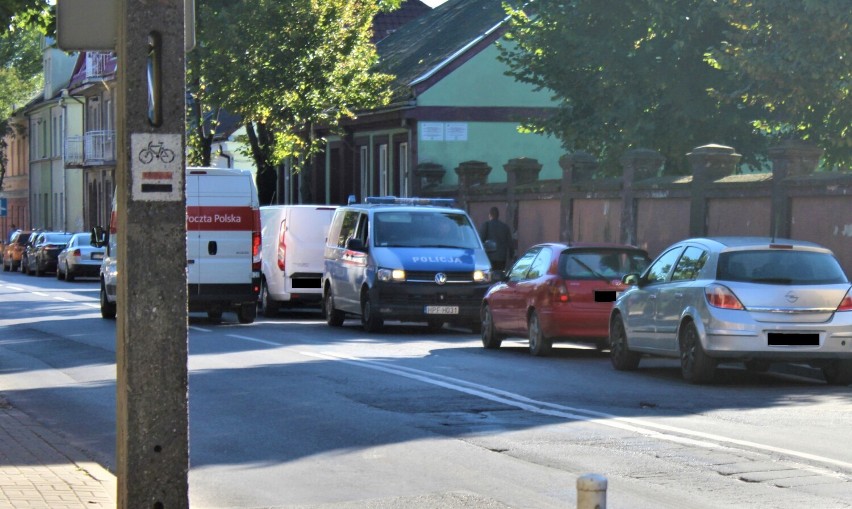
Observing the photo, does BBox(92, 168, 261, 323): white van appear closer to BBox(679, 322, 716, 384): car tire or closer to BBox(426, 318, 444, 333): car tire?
BBox(426, 318, 444, 333): car tire

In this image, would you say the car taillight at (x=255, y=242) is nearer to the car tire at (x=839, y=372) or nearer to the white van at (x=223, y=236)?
the white van at (x=223, y=236)

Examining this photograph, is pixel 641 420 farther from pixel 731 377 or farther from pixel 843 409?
pixel 731 377

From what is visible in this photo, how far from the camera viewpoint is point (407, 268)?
2272cm

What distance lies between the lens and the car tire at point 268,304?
91.2 feet

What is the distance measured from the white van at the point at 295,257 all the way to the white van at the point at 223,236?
255cm

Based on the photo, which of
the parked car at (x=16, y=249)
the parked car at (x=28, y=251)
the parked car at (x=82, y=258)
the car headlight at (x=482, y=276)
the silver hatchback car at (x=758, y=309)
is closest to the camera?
the silver hatchback car at (x=758, y=309)

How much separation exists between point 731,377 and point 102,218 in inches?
2450

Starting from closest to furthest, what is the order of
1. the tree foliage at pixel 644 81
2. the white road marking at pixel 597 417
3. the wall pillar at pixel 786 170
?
the white road marking at pixel 597 417 → the wall pillar at pixel 786 170 → the tree foliage at pixel 644 81

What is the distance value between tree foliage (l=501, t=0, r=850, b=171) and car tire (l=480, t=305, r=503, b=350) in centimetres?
898

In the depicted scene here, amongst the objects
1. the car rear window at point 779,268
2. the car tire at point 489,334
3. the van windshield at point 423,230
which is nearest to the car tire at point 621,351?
the car rear window at point 779,268

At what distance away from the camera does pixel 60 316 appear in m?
27.5

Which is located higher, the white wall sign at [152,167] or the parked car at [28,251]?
the white wall sign at [152,167]

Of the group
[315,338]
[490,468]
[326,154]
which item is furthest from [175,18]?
[326,154]

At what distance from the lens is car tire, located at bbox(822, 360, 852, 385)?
595 inches
